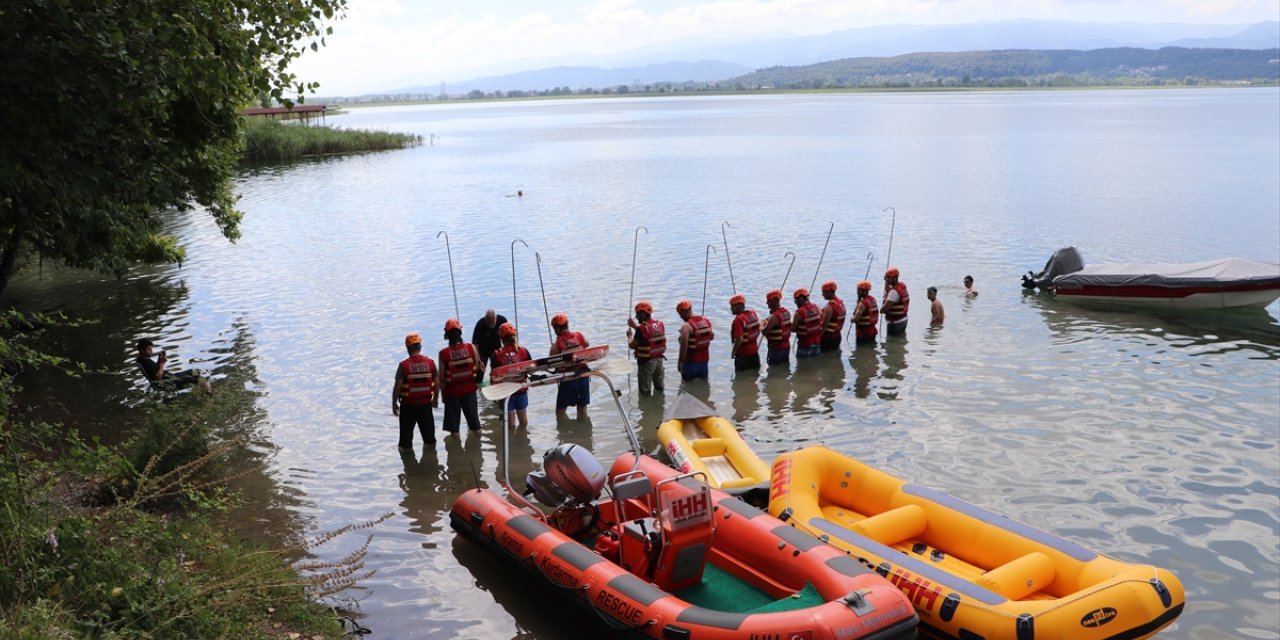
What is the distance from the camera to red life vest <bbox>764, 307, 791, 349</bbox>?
15.0 m

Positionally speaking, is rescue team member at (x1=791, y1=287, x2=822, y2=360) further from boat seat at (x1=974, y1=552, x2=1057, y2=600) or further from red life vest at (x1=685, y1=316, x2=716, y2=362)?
boat seat at (x1=974, y1=552, x2=1057, y2=600)

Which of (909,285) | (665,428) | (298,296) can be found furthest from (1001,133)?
(665,428)

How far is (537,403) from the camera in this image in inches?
555

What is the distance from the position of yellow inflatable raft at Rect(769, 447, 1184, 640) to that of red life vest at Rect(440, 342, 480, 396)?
4363 millimetres

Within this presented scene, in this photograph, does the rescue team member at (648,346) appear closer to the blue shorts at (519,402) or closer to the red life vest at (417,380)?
the blue shorts at (519,402)

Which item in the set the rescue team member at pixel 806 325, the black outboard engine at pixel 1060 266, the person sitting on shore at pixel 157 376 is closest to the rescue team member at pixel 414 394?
the person sitting on shore at pixel 157 376

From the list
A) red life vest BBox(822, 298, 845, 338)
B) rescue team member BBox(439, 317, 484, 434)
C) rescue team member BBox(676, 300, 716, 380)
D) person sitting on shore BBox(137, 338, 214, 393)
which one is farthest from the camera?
red life vest BBox(822, 298, 845, 338)

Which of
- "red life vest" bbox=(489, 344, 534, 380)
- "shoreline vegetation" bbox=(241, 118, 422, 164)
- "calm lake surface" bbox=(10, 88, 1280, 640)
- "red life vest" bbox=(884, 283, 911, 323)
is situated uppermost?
"shoreline vegetation" bbox=(241, 118, 422, 164)

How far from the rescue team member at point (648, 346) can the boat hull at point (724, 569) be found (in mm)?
4444

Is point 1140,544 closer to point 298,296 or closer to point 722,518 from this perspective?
point 722,518

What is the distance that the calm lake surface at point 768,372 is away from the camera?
970 cm

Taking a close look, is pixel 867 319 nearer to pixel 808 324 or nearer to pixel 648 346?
pixel 808 324

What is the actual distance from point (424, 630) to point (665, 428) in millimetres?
4359

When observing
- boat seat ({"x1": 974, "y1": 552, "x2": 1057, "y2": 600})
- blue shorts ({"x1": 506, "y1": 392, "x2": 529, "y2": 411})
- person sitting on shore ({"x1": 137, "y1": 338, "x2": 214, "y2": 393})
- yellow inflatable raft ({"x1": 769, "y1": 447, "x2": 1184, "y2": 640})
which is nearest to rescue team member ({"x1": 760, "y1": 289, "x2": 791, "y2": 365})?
blue shorts ({"x1": 506, "y1": 392, "x2": 529, "y2": 411})
